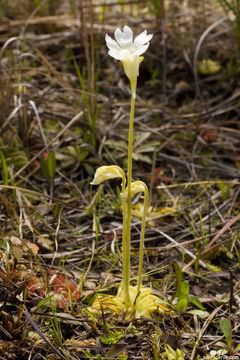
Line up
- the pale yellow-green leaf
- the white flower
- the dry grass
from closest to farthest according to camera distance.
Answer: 1. the white flower
2. the dry grass
3. the pale yellow-green leaf

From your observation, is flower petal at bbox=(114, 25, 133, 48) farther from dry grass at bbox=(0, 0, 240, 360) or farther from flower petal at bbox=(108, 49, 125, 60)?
dry grass at bbox=(0, 0, 240, 360)

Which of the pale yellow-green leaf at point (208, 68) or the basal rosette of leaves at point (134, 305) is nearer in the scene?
the basal rosette of leaves at point (134, 305)

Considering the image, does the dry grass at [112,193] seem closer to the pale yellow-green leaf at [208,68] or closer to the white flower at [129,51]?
the pale yellow-green leaf at [208,68]

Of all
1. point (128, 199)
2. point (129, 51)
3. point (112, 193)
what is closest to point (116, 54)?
point (129, 51)

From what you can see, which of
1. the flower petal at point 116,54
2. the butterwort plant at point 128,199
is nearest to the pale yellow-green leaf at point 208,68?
the butterwort plant at point 128,199

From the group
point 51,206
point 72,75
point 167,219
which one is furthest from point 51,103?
point 167,219

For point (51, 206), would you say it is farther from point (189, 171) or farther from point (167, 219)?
point (189, 171)

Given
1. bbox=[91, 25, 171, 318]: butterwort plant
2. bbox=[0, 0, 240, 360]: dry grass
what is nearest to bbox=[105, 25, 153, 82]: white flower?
bbox=[91, 25, 171, 318]: butterwort plant
